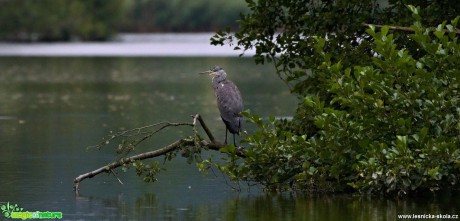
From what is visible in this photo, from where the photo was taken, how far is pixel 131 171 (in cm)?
2052

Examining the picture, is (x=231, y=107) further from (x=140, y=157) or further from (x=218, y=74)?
(x=140, y=157)

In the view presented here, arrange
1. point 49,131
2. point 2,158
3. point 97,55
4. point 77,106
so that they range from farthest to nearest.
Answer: point 97,55 → point 77,106 → point 49,131 → point 2,158

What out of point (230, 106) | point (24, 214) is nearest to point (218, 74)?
point (230, 106)

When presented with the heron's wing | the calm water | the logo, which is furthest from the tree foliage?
the logo

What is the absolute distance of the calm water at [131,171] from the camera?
16031 mm

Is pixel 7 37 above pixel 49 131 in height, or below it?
above

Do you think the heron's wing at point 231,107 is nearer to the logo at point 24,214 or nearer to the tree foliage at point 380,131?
the tree foliage at point 380,131

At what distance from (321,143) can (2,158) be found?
7311mm

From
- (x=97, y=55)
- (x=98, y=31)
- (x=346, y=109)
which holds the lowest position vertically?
(x=346, y=109)

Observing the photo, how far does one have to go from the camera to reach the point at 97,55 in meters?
85.2

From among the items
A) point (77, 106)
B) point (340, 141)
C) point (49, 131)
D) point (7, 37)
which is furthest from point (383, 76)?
point (7, 37)

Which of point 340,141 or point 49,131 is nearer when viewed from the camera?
point 340,141

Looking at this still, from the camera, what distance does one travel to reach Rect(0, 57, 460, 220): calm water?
1603 centimetres

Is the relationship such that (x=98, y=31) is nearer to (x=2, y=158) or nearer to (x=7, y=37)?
(x=7, y=37)
